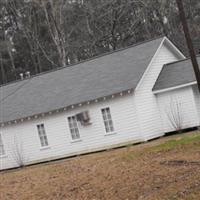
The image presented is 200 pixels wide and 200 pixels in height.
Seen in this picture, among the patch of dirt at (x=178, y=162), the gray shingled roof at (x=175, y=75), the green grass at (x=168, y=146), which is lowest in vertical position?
the patch of dirt at (x=178, y=162)

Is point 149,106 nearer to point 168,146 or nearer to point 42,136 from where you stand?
point 42,136

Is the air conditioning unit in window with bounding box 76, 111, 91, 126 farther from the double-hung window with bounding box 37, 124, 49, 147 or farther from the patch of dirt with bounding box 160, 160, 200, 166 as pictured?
the patch of dirt with bounding box 160, 160, 200, 166

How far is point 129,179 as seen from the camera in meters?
14.0

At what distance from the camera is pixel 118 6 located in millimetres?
42688

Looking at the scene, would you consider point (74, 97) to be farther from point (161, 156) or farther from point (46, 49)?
point (46, 49)

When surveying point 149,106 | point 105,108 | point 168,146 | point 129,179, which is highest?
point 105,108

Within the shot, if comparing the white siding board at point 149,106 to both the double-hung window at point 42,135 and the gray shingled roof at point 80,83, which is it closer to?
the gray shingled roof at point 80,83

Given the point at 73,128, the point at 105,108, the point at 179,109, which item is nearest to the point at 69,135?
the point at 73,128

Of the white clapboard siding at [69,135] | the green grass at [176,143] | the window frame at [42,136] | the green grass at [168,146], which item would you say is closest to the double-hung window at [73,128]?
the white clapboard siding at [69,135]

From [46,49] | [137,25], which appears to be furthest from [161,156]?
[46,49]

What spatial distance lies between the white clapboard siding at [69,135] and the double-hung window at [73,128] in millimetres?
210

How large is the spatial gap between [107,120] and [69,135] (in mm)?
2451

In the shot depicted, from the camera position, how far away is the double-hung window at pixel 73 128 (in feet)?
89.0

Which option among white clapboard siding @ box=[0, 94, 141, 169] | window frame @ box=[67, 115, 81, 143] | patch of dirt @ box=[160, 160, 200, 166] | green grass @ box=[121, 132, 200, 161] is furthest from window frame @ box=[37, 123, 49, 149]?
patch of dirt @ box=[160, 160, 200, 166]
